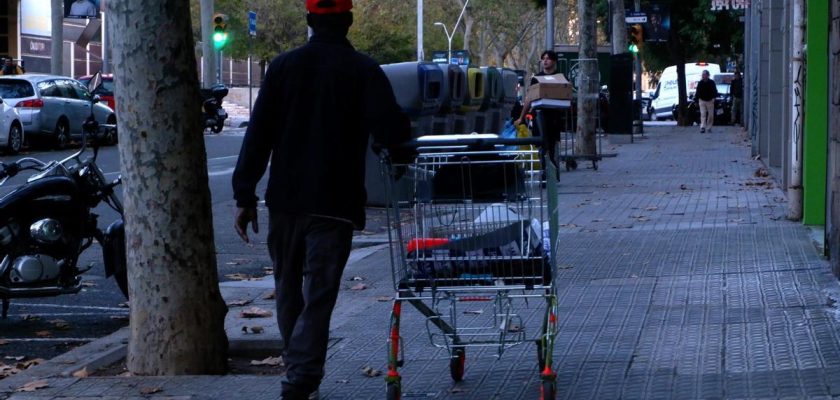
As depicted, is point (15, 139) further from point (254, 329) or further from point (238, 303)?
point (254, 329)

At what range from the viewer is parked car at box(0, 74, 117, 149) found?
30156mm

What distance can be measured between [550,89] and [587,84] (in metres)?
8.02

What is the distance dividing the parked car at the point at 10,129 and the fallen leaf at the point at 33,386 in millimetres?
21849

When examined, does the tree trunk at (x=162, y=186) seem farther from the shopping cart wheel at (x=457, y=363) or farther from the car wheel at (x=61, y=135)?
the car wheel at (x=61, y=135)

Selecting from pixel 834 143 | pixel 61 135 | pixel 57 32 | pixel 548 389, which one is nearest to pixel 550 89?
pixel 834 143

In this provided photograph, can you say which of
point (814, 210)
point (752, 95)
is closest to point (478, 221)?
point (814, 210)

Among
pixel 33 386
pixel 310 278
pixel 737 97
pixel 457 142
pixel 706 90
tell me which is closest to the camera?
pixel 457 142

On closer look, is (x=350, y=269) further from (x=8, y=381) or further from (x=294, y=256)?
(x=294, y=256)

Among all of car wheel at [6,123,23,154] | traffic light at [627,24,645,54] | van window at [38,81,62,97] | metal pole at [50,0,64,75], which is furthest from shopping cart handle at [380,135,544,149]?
metal pole at [50,0,64,75]

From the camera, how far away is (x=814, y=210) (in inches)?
494

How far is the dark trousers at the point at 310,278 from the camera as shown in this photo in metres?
5.86

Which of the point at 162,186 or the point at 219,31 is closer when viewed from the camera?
the point at 162,186

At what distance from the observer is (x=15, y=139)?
2842 cm

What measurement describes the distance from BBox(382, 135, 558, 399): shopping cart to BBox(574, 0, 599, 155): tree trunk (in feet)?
65.2
